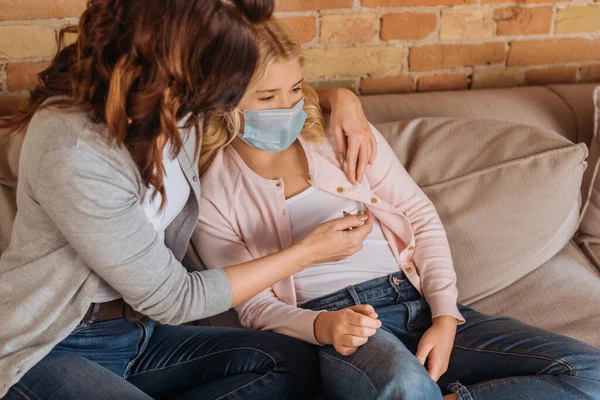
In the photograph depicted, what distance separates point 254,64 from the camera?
3.58ft

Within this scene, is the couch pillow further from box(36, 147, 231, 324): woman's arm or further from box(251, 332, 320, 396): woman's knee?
box(36, 147, 231, 324): woman's arm

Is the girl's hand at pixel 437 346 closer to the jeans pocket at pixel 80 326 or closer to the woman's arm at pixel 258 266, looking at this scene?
the woman's arm at pixel 258 266

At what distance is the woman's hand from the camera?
143 centimetres

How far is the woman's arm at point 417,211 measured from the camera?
1472mm

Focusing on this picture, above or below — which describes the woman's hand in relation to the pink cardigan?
above

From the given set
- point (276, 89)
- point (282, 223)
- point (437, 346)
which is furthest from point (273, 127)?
point (437, 346)

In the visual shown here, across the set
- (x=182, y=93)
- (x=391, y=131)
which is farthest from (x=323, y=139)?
(x=182, y=93)

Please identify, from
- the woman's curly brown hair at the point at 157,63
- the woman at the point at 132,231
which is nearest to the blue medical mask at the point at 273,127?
the woman at the point at 132,231

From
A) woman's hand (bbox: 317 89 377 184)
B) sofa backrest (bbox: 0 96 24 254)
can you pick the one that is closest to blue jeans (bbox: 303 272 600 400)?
woman's hand (bbox: 317 89 377 184)

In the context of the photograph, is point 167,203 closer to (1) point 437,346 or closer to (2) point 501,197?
(1) point 437,346

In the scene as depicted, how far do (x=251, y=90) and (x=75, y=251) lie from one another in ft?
1.45

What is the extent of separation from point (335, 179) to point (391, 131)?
33 centimetres

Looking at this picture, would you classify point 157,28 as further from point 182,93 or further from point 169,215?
point 169,215

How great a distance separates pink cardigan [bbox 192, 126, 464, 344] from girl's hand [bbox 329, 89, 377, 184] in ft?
0.09
